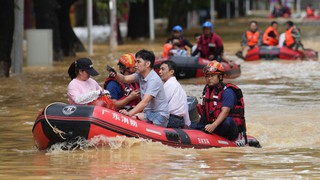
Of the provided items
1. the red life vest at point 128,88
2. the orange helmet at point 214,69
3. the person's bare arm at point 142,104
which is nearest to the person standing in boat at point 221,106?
the orange helmet at point 214,69

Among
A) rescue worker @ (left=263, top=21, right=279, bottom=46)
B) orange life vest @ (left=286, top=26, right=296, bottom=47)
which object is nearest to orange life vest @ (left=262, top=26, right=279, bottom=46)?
rescue worker @ (left=263, top=21, right=279, bottom=46)

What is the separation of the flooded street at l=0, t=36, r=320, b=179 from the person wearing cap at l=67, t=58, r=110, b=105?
2.36ft

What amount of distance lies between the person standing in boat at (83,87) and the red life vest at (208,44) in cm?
1377

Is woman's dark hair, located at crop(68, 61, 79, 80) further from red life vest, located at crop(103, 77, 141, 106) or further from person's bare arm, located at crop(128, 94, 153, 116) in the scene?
person's bare arm, located at crop(128, 94, 153, 116)

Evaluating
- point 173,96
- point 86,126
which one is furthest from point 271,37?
point 86,126

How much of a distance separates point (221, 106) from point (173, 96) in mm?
768

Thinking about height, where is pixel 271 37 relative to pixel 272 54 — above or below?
above

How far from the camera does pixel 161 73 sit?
49.8 ft

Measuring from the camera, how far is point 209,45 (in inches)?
1129

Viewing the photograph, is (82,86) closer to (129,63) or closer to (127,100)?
(127,100)

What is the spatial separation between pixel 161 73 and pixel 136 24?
38676 millimetres

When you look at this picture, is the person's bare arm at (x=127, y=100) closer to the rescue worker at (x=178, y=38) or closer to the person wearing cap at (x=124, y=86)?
the person wearing cap at (x=124, y=86)

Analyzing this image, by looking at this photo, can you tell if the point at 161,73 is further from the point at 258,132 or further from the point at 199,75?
the point at 199,75

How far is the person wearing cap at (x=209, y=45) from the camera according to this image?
92.9 feet
